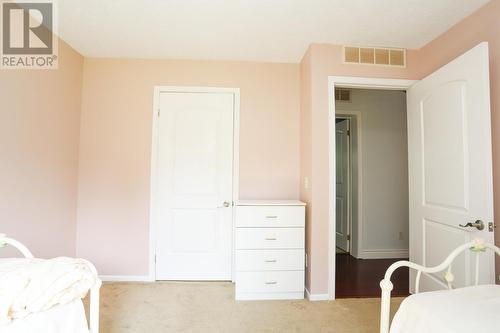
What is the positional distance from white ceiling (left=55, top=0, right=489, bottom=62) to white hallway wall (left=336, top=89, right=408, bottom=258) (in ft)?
4.24

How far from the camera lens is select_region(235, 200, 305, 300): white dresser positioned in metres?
2.46

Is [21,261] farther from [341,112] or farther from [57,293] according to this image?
[341,112]

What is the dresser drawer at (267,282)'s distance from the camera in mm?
2453

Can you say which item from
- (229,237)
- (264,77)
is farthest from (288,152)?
(229,237)

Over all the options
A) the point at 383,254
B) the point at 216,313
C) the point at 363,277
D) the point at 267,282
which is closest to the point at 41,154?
the point at 216,313

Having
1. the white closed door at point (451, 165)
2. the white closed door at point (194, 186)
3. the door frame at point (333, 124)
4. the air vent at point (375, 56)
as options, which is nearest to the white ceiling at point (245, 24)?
the air vent at point (375, 56)

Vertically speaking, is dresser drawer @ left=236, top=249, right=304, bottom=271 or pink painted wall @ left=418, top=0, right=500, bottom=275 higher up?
pink painted wall @ left=418, top=0, right=500, bottom=275

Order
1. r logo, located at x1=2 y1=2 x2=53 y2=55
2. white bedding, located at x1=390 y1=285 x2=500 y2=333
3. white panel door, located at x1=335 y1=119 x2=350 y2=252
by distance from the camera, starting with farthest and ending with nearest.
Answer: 1. white panel door, located at x1=335 y1=119 x2=350 y2=252
2. r logo, located at x1=2 y1=2 x2=53 y2=55
3. white bedding, located at x1=390 y1=285 x2=500 y2=333

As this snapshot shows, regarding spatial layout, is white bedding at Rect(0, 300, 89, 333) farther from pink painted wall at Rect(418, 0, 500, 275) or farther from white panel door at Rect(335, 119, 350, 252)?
white panel door at Rect(335, 119, 350, 252)

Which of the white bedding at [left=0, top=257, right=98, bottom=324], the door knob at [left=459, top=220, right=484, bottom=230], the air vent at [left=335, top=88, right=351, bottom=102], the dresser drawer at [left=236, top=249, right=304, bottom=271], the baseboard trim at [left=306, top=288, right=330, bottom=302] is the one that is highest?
the air vent at [left=335, top=88, right=351, bottom=102]

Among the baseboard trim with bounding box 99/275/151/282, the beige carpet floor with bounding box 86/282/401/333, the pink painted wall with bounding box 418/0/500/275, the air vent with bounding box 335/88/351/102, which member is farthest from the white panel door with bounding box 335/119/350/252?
the baseboard trim with bounding box 99/275/151/282

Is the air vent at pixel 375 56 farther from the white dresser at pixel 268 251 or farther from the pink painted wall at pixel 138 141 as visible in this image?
the white dresser at pixel 268 251

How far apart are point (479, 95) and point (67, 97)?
3483 mm

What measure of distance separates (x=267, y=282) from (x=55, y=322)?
1.77 m
